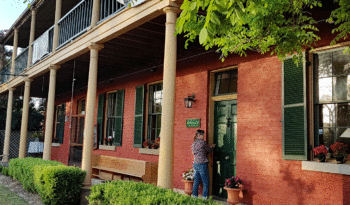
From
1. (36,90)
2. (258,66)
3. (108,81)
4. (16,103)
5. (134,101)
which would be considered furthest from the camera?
(16,103)

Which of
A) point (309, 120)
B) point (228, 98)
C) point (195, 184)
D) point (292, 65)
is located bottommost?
point (195, 184)

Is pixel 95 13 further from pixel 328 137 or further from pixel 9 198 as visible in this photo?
pixel 328 137

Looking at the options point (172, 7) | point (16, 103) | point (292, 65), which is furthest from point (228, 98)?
point (16, 103)

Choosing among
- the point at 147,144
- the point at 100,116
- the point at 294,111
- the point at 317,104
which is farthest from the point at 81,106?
the point at 317,104

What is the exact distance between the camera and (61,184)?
7023 mm

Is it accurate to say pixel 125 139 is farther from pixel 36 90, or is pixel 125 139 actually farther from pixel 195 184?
pixel 36 90

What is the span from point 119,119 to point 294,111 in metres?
6.88

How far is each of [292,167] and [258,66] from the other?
217 centimetres

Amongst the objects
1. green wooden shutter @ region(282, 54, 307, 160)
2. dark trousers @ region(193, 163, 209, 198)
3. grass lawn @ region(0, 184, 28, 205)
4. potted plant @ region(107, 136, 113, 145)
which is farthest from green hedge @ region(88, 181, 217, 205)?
potted plant @ region(107, 136, 113, 145)

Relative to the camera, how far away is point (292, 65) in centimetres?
609

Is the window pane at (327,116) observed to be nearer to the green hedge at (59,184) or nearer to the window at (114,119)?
the green hedge at (59,184)

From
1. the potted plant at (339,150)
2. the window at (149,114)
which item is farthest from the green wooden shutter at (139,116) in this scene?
the potted plant at (339,150)

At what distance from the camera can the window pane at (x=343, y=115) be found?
5.44 m

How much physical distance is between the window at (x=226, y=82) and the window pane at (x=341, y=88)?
238 cm
